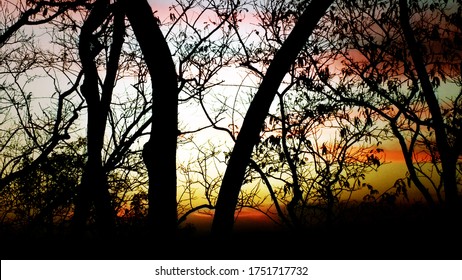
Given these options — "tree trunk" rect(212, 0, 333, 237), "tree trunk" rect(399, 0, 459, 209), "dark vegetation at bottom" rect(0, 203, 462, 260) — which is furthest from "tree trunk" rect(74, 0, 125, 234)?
"tree trunk" rect(399, 0, 459, 209)

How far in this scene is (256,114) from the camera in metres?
4.59

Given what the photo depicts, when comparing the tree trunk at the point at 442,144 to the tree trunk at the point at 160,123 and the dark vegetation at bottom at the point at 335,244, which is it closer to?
the dark vegetation at bottom at the point at 335,244

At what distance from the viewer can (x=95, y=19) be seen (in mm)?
7949

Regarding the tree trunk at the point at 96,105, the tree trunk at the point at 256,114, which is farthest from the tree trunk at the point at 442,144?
the tree trunk at the point at 96,105

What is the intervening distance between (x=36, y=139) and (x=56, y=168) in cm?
109

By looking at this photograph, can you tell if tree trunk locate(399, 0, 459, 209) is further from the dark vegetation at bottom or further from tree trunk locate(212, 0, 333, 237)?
tree trunk locate(212, 0, 333, 237)

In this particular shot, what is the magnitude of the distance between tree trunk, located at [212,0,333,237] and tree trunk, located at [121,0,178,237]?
53 centimetres

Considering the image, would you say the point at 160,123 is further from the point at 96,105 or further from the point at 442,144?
the point at 442,144

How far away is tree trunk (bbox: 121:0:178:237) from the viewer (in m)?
4.57

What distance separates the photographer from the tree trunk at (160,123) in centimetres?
457

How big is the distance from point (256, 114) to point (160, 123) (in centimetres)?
98

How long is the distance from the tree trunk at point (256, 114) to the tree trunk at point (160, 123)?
53 centimetres

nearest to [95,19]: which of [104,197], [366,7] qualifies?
[104,197]
